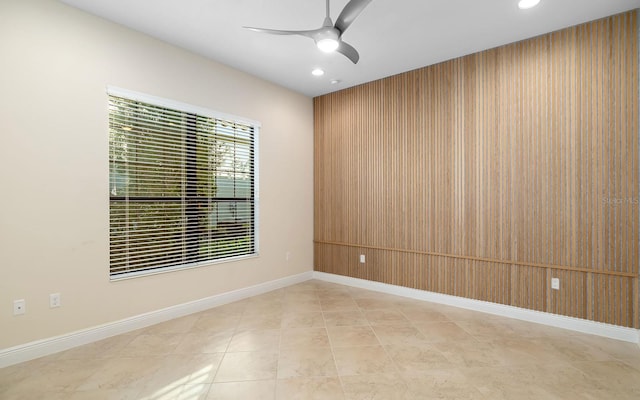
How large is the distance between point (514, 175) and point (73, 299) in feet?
15.2

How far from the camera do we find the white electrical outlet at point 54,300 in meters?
2.66

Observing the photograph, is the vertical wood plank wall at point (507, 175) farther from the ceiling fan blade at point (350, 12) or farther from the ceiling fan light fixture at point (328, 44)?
the ceiling fan blade at point (350, 12)

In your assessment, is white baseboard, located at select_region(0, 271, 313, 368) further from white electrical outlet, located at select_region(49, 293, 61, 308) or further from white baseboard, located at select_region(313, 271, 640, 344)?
white baseboard, located at select_region(313, 271, 640, 344)

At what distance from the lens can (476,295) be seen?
3.71 metres

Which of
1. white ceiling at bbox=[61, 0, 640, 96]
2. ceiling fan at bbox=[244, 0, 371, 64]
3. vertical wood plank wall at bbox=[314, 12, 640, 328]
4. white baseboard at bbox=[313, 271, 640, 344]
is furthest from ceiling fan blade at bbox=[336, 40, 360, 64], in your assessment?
white baseboard at bbox=[313, 271, 640, 344]

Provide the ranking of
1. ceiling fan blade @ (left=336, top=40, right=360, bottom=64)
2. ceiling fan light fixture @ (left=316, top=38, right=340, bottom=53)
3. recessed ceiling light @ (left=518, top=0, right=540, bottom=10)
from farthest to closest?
recessed ceiling light @ (left=518, top=0, right=540, bottom=10) < ceiling fan blade @ (left=336, top=40, right=360, bottom=64) < ceiling fan light fixture @ (left=316, top=38, right=340, bottom=53)

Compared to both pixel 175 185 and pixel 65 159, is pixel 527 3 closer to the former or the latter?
pixel 175 185

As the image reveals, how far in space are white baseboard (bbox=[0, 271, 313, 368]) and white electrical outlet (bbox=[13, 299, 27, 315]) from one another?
0.89 feet

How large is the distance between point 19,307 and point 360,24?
3.96m

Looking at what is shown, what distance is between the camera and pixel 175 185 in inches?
138

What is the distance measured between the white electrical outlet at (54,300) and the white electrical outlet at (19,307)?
6.4 inches

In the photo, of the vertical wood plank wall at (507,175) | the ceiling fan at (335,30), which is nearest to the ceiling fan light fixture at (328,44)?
the ceiling fan at (335,30)

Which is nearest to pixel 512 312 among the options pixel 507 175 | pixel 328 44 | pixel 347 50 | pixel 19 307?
pixel 507 175

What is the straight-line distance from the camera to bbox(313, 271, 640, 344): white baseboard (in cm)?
291
